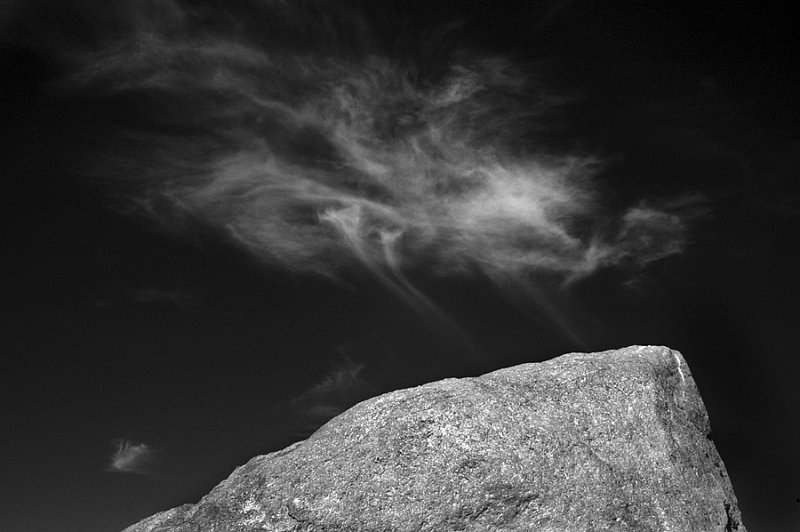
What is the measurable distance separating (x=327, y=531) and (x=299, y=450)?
4.57 feet

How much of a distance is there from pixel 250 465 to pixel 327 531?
202cm

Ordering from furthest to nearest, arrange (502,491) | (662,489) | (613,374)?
(613,374) < (662,489) < (502,491)

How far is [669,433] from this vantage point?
1136cm

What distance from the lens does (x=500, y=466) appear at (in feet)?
33.7

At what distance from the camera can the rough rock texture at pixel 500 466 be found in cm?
1017

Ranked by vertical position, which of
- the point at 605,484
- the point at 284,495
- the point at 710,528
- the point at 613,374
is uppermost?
the point at 613,374

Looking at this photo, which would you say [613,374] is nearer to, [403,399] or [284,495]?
[403,399]

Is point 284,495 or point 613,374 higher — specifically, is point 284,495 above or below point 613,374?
below

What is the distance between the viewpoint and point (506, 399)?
36.4 feet

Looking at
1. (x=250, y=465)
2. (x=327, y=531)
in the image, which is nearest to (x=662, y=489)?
(x=327, y=531)

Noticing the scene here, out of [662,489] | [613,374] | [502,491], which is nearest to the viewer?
[502,491]

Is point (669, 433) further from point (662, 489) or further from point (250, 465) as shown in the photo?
point (250, 465)

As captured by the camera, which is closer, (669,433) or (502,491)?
(502,491)

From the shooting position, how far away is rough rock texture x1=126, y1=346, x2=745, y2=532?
10172mm
